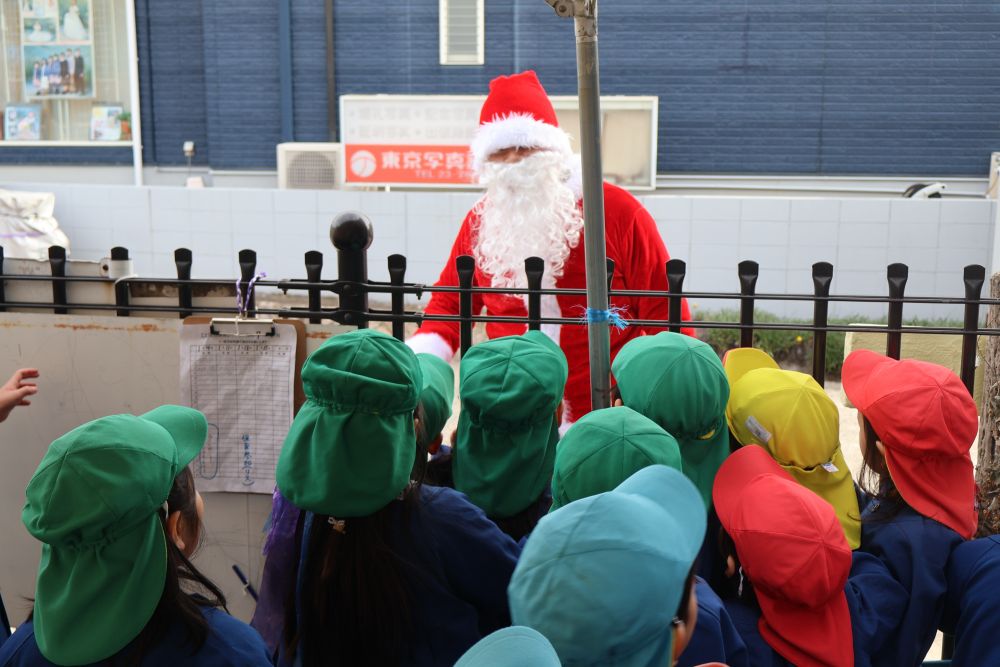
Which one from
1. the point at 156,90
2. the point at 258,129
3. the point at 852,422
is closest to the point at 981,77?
the point at 852,422

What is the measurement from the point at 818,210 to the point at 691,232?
48.5 inches

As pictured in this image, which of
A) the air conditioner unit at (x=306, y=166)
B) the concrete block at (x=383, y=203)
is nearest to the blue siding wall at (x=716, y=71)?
the air conditioner unit at (x=306, y=166)

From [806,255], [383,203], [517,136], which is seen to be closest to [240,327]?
[517,136]

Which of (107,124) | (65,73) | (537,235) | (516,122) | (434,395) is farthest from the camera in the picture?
(65,73)

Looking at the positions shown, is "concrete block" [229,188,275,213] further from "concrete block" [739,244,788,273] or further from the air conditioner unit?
"concrete block" [739,244,788,273]

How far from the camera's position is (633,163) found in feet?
38.5

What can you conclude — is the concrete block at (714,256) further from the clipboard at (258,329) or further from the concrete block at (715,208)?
the clipboard at (258,329)

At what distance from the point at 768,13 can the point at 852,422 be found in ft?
21.8

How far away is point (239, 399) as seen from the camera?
2.49 metres

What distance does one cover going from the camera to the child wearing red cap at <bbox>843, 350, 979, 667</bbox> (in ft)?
6.10

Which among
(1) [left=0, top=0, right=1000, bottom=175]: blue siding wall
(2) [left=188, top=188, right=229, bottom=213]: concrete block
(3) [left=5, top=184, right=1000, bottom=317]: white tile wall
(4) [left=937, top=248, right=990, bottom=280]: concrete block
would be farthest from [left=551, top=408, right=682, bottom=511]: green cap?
(1) [left=0, top=0, right=1000, bottom=175]: blue siding wall

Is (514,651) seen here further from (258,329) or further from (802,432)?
(258,329)

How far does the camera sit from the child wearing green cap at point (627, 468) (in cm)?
155

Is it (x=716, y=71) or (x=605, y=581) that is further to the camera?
(x=716, y=71)
